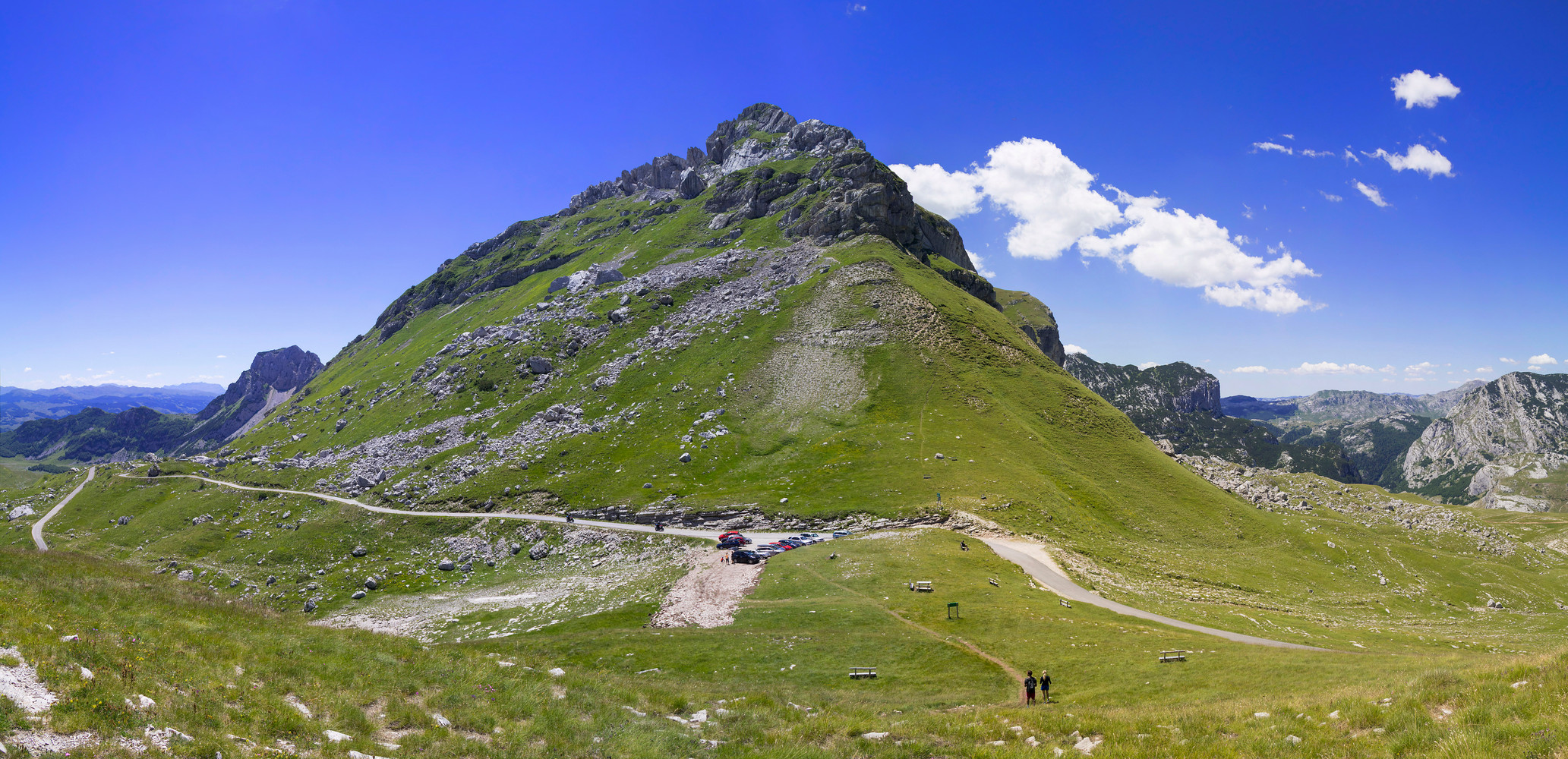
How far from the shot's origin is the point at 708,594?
57531 mm

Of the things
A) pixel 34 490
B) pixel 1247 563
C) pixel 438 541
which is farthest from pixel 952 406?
pixel 34 490

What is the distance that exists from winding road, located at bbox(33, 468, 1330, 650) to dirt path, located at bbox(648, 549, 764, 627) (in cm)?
1559

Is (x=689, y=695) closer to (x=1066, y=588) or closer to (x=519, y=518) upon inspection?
(x=1066, y=588)

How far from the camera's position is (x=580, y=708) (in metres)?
21.2

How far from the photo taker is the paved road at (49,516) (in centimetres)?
11078

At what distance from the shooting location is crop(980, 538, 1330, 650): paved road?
4462cm

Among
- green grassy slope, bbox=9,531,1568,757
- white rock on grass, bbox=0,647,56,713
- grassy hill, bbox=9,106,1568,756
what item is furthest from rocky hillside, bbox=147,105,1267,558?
white rock on grass, bbox=0,647,56,713

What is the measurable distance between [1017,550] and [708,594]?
36689 mm

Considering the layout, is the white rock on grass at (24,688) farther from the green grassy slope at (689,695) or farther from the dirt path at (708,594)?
the dirt path at (708,594)

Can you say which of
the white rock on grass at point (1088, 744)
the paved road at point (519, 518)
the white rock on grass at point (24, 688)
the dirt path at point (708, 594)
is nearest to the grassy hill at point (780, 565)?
the white rock on grass at point (24, 688)

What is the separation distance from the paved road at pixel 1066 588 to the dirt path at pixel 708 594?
28543 millimetres

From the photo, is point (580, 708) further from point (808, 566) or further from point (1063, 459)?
point (1063, 459)

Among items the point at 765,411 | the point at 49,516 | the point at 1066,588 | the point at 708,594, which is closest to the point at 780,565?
the point at 708,594

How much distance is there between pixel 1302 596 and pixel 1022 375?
230 ft
